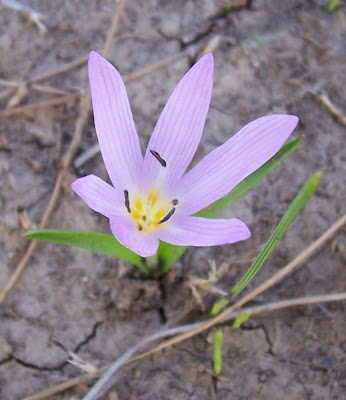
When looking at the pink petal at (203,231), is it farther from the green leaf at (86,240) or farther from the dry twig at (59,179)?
the dry twig at (59,179)

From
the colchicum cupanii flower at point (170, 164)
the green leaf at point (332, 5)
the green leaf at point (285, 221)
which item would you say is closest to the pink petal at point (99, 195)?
the colchicum cupanii flower at point (170, 164)

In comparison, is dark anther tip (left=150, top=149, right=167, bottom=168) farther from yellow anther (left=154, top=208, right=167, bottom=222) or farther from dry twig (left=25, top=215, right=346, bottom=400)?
dry twig (left=25, top=215, right=346, bottom=400)

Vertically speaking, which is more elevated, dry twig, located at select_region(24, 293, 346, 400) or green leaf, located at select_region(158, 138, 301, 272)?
green leaf, located at select_region(158, 138, 301, 272)

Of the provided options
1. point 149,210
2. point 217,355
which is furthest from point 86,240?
point 217,355

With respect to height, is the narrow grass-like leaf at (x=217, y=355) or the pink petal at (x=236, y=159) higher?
the pink petal at (x=236, y=159)

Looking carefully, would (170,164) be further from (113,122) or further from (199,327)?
(199,327)

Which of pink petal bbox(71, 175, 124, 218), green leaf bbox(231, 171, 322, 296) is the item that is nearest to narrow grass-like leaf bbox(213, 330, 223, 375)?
green leaf bbox(231, 171, 322, 296)
